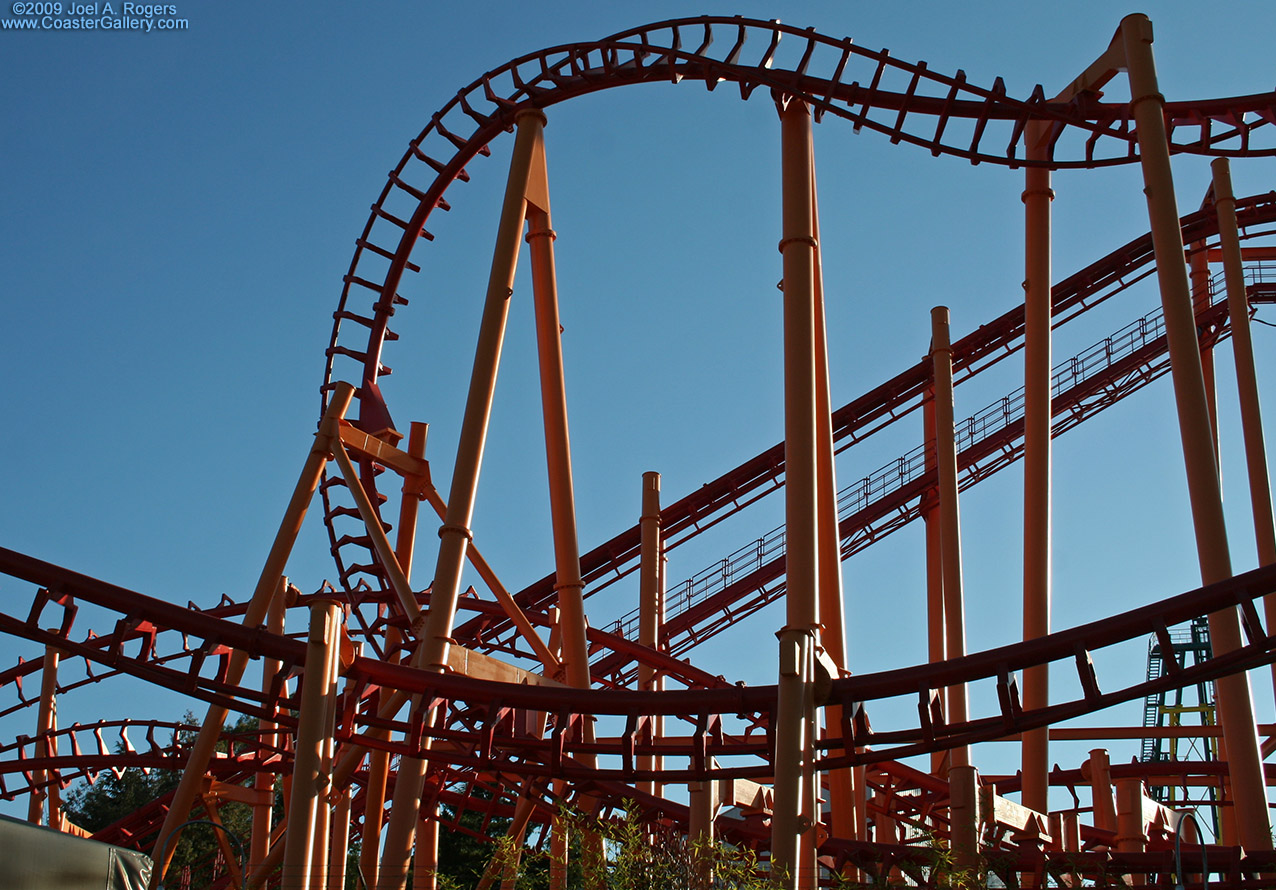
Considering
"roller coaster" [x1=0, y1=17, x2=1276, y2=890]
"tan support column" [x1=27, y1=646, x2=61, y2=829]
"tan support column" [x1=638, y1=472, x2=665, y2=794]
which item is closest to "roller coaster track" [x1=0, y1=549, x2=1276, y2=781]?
"roller coaster" [x1=0, y1=17, x2=1276, y2=890]

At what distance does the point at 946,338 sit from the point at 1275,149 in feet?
9.59

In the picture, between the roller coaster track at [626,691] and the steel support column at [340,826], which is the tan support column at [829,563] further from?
the steel support column at [340,826]

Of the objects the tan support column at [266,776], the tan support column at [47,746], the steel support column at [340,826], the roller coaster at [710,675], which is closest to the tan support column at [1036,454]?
the roller coaster at [710,675]

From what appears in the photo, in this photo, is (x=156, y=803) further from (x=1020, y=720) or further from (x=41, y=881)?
(x=1020, y=720)

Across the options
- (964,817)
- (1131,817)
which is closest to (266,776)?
(964,817)

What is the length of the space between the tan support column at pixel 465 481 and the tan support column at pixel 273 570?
45.8 inches

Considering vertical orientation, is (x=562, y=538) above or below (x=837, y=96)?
below

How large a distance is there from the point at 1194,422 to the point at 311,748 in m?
5.00

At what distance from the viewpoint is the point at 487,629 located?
1403 centimetres

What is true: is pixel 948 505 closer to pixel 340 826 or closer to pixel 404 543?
pixel 404 543

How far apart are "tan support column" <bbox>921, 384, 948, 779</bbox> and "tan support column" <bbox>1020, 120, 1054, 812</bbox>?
1.60 m

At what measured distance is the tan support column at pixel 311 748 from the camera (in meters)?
6.25

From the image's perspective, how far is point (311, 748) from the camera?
6.47 m

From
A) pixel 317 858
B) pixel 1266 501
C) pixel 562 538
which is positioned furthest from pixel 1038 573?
pixel 317 858
